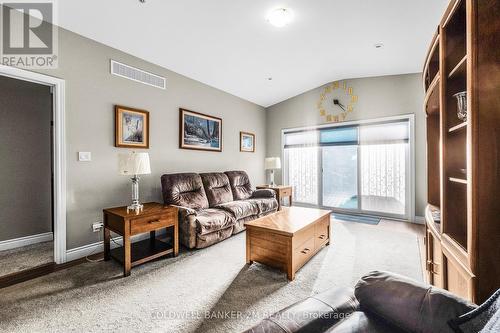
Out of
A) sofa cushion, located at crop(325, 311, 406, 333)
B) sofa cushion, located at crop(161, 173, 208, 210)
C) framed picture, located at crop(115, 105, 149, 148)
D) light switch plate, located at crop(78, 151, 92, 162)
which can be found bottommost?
sofa cushion, located at crop(325, 311, 406, 333)

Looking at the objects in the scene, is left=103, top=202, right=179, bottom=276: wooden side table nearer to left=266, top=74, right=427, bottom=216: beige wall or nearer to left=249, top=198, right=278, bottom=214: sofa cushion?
left=249, top=198, right=278, bottom=214: sofa cushion

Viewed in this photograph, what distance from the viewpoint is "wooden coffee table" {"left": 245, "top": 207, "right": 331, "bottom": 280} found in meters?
2.25

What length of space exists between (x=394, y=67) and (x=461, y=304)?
433cm

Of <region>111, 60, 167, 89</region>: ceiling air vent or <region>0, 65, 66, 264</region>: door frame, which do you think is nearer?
<region>0, 65, 66, 264</region>: door frame

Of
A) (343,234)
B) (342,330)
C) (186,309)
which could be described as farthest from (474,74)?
(343,234)

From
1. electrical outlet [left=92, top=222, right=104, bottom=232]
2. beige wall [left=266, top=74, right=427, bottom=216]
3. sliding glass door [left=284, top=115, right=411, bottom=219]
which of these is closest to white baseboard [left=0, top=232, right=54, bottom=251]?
electrical outlet [left=92, top=222, right=104, bottom=232]

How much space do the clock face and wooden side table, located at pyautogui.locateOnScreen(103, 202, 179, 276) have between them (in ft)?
13.0

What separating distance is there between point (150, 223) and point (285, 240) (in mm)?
1487

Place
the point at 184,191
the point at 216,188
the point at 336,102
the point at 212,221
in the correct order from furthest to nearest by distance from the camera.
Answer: the point at 336,102, the point at 216,188, the point at 184,191, the point at 212,221

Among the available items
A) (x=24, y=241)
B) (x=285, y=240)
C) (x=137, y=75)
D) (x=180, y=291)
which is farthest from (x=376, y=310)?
(x=24, y=241)

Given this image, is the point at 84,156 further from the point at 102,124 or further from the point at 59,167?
the point at 102,124

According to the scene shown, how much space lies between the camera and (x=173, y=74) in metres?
3.75

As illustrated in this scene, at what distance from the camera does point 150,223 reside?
2551 millimetres

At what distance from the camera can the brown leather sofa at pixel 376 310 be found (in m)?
0.83
